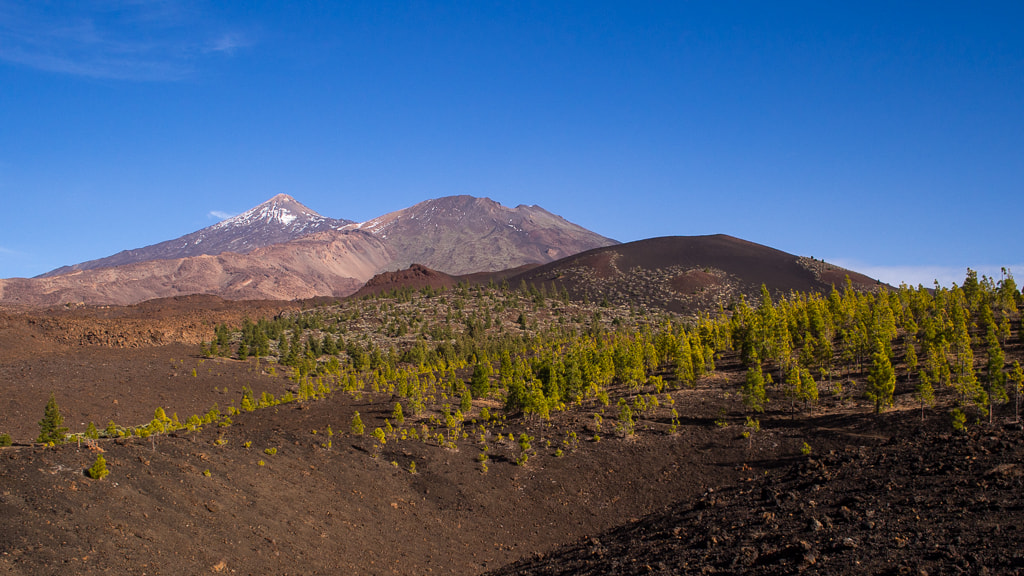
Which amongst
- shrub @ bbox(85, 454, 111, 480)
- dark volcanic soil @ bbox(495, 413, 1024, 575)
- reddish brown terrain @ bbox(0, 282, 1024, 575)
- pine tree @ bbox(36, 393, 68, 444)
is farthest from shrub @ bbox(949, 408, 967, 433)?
pine tree @ bbox(36, 393, 68, 444)

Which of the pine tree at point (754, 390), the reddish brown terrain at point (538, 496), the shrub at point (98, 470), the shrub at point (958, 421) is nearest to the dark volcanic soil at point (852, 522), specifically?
the reddish brown terrain at point (538, 496)

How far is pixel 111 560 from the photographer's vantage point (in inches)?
786

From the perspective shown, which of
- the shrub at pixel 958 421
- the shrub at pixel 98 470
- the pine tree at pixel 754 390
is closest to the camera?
the shrub at pixel 98 470

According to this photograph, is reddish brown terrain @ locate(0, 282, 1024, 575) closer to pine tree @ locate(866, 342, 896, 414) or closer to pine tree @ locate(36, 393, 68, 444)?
pine tree @ locate(866, 342, 896, 414)

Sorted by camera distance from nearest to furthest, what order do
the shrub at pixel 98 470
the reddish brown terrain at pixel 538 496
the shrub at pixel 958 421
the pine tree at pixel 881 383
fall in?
1. the reddish brown terrain at pixel 538 496
2. the shrub at pixel 98 470
3. the shrub at pixel 958 421
4. the pine tree at pixel 881 383

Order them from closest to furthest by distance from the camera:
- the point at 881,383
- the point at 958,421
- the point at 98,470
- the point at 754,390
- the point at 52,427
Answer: the point at 98,470 → the point at 52,427 → the point at 958,421 → the point at 881,383 → the point at 754,390

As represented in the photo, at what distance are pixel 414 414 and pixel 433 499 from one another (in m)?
19.0

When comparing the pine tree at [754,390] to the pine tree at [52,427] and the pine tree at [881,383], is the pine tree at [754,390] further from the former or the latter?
the pine tree at [52,427]

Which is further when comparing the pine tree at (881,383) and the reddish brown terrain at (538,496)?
the pine tree at (881,383)

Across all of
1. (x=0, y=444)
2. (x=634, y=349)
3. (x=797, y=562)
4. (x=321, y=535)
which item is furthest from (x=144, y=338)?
(x=797, y=562)

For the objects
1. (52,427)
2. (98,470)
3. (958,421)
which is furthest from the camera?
(958,421)

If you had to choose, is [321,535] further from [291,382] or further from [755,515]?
[291,382]

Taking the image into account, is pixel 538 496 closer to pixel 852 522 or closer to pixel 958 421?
pixel 852 522

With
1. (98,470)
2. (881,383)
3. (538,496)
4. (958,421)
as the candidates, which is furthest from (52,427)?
(881,383)
